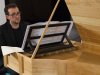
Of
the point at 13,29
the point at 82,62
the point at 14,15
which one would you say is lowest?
the point at 13,29

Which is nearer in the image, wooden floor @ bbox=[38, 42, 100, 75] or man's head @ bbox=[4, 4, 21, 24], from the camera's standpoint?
wooden floor @ bbox=[38, 42, 100, 75]

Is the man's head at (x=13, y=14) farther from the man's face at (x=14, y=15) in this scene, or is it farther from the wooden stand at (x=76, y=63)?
the wooden stand at (x=76, y=63)

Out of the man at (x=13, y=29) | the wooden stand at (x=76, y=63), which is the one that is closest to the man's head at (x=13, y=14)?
the man at (x=13, y=29)

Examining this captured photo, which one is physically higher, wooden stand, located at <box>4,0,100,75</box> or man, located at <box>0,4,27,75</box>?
wooden stand, located at <box>4,0,100,75</box>

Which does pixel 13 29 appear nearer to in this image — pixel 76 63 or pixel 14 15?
pixel 14 15

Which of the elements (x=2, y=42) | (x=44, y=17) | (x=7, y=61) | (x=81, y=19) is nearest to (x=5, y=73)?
(x=2, y=42)

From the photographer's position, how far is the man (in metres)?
2.11

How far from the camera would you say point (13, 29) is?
7.21 feet

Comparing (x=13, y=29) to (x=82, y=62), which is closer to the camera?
(x=82, y=62)

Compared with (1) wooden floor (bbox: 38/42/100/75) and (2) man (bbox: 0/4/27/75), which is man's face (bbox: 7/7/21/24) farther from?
(1) wooden floor (bbox: 38/42/100/75)

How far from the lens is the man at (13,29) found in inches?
83.1

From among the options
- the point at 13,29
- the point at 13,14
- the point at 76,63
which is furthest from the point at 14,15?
the point at 76,63

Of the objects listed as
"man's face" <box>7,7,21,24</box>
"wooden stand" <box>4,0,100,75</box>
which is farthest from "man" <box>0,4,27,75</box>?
"wooden stand" <box>4,0,100,75</box>

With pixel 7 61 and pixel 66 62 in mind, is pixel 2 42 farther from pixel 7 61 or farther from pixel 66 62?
pixel 66 62
